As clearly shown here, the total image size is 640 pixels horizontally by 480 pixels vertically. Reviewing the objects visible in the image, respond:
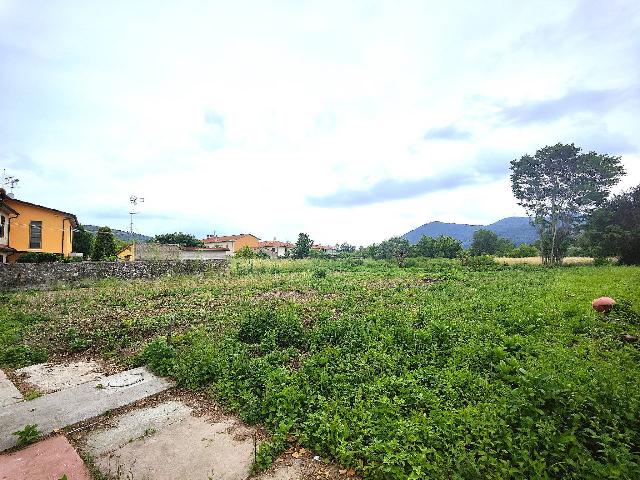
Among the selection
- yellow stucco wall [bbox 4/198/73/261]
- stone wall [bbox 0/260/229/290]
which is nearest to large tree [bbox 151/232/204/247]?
yellow stucco wall [bbox 4/198/73/261]

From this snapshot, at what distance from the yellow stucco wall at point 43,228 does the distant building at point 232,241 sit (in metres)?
37.8

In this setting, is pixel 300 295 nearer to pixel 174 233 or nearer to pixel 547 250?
pixel 547 250

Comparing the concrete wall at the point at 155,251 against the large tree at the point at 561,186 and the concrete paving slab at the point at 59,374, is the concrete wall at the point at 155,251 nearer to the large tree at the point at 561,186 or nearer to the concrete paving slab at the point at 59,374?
the concrete paving slab at the point at 59,374

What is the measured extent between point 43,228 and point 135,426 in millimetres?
27316

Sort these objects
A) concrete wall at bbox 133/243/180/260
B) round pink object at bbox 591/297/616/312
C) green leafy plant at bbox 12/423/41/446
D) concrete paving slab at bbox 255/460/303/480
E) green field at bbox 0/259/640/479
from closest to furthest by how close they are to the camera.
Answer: green field at bbox 0/259/640/479, concrete paving slab at bbox 255/460/303/480, green leafy plant at bbox 12/423/41/446, round pink object at bbox 591/297/616/312, concrete wall at bbox 133/243/180/260

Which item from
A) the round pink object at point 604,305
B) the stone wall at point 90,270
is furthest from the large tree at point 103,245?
the round pink object at point 604,305

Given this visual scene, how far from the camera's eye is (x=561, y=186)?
36.4 metres

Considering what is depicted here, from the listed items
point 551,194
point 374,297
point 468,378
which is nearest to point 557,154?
point 551,194

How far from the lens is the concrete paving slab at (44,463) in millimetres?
3385

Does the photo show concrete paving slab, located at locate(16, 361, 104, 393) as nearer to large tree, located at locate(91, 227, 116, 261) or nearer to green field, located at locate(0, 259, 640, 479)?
green field, located at locate(0, 259, 640, 479)

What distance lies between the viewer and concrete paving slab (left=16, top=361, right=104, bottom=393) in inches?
218

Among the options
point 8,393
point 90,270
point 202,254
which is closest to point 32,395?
point 8,393

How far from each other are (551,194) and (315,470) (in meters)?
43.2

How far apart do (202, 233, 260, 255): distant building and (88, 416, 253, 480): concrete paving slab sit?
61092 mm
